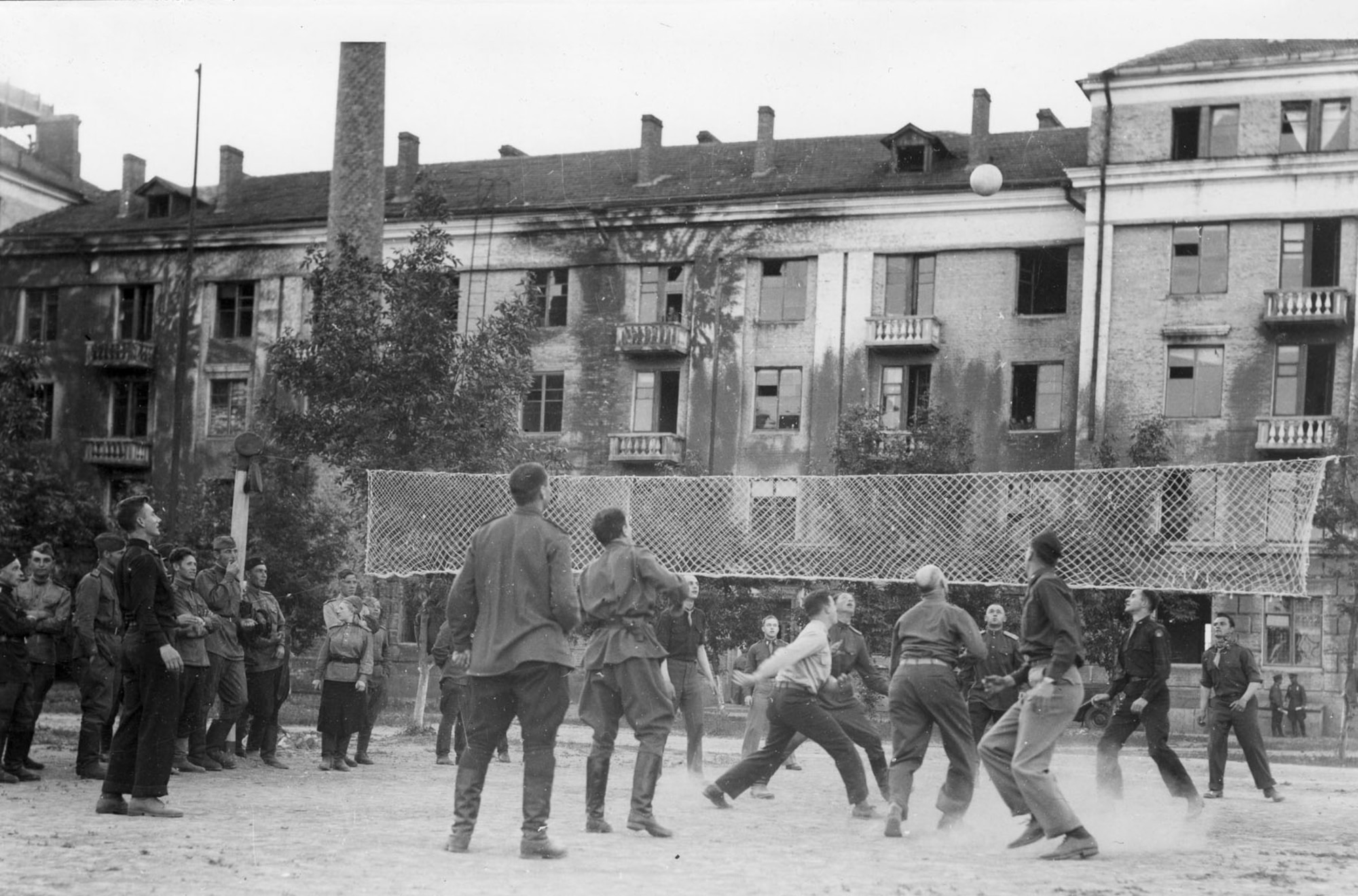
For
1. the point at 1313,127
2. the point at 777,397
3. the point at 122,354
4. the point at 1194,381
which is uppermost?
the point at 1313,127

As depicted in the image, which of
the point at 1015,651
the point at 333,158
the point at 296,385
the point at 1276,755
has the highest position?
the point at 333,158

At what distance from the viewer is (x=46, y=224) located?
5825 cm

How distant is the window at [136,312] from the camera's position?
55.8 metres

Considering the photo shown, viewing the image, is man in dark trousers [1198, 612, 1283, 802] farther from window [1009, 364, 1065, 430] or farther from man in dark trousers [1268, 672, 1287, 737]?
window [1009, 364, 1065, 430]

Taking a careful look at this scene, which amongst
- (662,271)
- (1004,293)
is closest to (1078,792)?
(1004,293)

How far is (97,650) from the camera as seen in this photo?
1401cm

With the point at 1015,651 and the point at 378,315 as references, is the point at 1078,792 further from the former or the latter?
the point at 378,315

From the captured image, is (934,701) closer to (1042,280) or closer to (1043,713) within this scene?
(1043,713)

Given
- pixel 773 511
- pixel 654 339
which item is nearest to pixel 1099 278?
pixel 654 339

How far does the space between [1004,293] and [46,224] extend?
32.4 m

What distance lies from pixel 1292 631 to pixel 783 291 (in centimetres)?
1586

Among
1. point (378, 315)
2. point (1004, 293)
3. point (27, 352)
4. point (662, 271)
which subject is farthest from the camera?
point (662, 271)

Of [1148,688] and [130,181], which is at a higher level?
[130,181]

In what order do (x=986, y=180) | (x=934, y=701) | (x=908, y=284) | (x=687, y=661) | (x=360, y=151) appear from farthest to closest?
(x=908, y=284), (x=986, y=180), (x=360, y=151), (x=687, y=661), (x=934, y=701)
